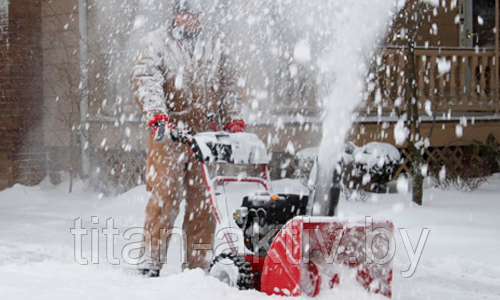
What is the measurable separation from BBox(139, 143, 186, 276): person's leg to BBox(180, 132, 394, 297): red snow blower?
56 centimetres

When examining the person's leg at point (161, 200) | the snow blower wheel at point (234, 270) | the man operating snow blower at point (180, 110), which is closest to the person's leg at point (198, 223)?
the man operating snow blower at point (180, 110)

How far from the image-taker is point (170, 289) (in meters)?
4.23

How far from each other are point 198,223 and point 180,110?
823 millimetres

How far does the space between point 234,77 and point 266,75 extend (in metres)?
4.69

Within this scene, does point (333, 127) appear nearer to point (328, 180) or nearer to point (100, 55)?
point (328, 180)

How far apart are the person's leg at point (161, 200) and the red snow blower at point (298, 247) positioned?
1.82 ft

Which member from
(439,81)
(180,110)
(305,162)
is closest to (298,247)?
(180,110)

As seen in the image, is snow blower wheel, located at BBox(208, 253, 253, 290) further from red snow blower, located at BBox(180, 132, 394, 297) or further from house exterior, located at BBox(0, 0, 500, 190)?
house exterior, located at BBox(0, 0, 500, 190)

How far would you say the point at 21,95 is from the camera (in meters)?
11.2

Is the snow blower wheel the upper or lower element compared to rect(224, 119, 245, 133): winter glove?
lower

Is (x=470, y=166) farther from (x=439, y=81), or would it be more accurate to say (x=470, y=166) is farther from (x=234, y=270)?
(x=234, y=270)

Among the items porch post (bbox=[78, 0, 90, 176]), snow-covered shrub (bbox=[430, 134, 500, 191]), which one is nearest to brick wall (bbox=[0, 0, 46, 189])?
porch post (bbox=[78, 0, 90, 176])

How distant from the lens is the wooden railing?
1002 cm

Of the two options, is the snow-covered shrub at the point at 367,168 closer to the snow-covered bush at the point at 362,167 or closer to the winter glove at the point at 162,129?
the snow-covered bush at the point at 362,167
